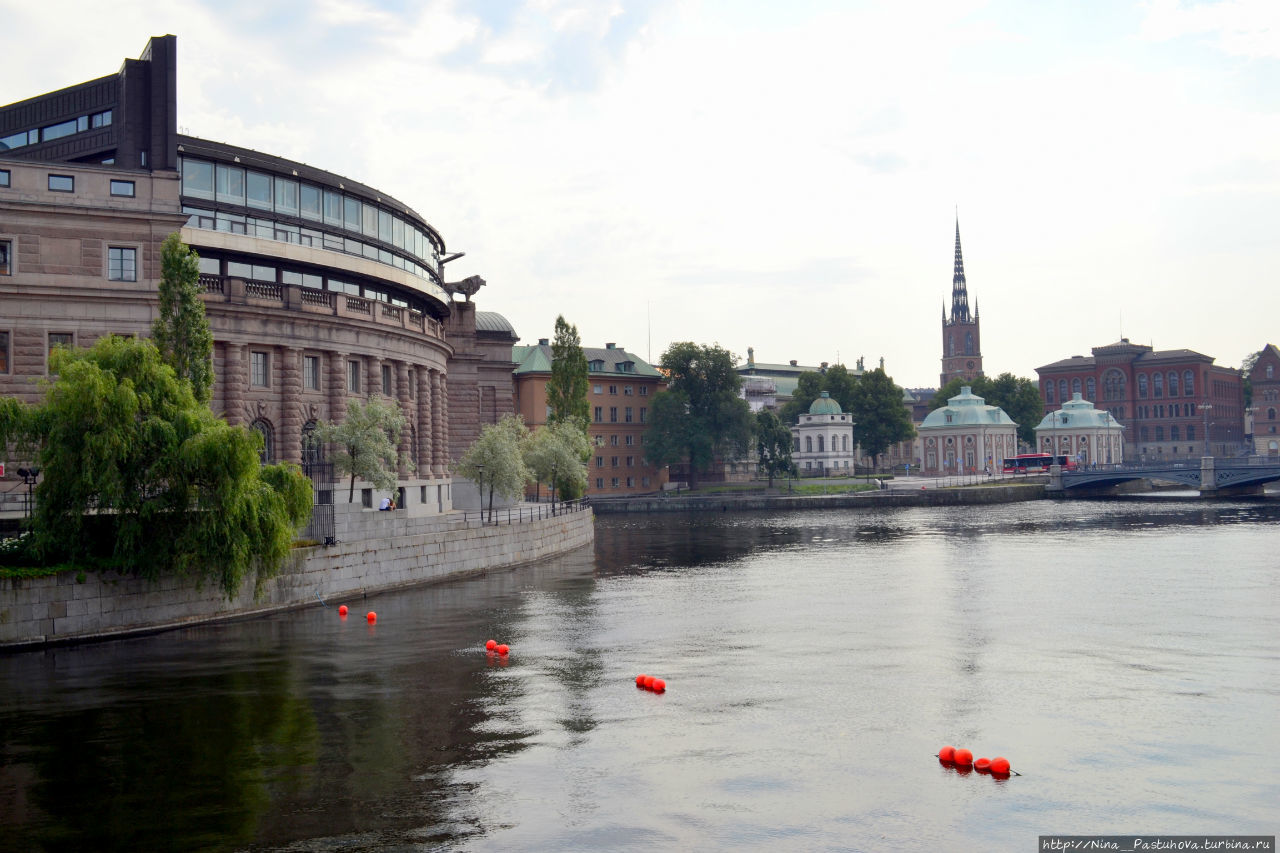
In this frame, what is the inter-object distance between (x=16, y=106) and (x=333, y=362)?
25.5 metres

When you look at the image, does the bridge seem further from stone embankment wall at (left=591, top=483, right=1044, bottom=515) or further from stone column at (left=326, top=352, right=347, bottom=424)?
stone column at (left=326, top=352, right=347, bottom=424)

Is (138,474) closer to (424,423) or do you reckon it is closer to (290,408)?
(290,408)

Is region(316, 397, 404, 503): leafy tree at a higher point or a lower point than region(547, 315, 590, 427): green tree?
lower

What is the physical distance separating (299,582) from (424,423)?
107 feet

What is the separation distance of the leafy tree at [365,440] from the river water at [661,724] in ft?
45.0

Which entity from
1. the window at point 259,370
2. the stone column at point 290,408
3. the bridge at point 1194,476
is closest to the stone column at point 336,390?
the stone column at point 290,408

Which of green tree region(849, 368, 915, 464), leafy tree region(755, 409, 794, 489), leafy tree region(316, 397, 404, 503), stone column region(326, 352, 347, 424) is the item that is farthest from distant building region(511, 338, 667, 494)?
leafy tree region(316, 397, 404, 503)

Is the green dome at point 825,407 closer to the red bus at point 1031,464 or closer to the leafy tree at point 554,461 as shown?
the red bus at point 1031,464

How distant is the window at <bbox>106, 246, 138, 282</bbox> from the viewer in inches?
2105

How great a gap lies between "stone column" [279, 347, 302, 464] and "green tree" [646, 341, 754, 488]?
303 feet

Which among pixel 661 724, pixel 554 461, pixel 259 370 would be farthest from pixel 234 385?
pixel 661 724

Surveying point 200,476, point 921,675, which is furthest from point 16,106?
point 921,675

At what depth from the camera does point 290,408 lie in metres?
62.1

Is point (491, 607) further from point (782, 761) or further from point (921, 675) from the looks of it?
point (782, 761)
